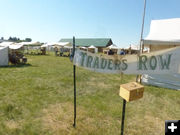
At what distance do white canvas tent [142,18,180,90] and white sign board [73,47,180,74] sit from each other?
446 centimetres

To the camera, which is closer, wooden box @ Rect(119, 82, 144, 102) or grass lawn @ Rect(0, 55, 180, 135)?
wooden box @ Rect(119, 82, 144, 102)

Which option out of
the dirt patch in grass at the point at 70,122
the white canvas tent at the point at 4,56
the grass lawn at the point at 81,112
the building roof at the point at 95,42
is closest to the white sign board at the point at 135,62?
the grass lawn at the point at 81,112

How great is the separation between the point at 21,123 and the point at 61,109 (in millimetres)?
1233

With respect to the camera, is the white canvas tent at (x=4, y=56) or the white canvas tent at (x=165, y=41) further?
the white canvas tent at (x=4, y=56)

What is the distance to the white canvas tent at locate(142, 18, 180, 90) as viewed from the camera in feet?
20.8

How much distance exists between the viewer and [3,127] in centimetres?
320

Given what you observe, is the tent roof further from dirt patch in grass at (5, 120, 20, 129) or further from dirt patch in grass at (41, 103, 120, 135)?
dirt patch in grass at (5, 120, 20, 129)

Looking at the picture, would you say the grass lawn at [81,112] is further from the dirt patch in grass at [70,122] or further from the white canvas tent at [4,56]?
the white canvas tent at [4,56]

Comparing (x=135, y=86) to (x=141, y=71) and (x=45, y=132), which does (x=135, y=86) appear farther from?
(x=45, y=132)

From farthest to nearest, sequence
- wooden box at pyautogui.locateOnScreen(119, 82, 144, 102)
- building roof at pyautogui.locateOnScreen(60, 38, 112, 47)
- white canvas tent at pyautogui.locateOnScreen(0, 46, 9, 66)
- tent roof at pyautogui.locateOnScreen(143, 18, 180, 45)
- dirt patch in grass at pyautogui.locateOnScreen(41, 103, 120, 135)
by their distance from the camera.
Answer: building roof at pyautogui.locateOnScreen(60, 38, 112, 47)
white canvas tent at pyautogui.locateOnScreen(0, 46, 9, 66)
tent roof at pyautogui.locateOnScreen(143, 18, 180, 45)
dirt patch in grass at pyautogui.locateOnScreen(41, 103, 120, 135)
wooden box at pyautogui.locateOnScreen(119, 82, 144, 102)

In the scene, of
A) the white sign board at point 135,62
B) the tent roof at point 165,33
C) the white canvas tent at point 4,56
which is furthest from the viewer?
the white canvas tent at point 4,56

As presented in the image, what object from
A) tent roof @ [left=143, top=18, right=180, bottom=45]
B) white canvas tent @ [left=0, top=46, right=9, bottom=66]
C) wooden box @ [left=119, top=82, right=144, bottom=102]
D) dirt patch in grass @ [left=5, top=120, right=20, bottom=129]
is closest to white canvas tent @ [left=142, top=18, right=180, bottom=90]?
tent roof @ [left=143, top=18, right=180, bottom=45]

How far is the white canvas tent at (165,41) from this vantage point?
6355 millimetres

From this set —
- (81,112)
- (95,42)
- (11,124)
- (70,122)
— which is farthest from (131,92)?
(95,42)
